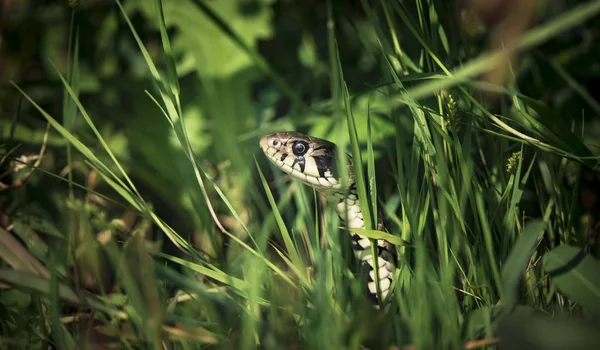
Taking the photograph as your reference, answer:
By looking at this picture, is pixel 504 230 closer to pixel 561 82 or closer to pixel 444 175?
pixel 444 175

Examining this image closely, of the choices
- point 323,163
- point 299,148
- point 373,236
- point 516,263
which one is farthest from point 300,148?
point 516,263

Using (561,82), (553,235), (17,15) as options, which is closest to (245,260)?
(553,235)

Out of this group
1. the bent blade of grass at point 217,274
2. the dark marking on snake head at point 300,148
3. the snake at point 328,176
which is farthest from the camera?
the dark marking on snake head at point 300,148

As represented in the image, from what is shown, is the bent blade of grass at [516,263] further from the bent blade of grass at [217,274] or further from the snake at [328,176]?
the snake at [328,176]

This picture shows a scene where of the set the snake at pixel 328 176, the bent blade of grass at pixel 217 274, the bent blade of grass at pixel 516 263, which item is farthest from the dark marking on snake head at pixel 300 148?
the bent blade of grass at pixel 516 263

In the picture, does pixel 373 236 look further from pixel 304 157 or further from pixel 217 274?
pixel 304 157

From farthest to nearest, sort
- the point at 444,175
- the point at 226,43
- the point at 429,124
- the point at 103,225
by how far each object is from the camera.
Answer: the point at 226,43 < the point at 103,225 < the point at 429,124 < the point at 444,175

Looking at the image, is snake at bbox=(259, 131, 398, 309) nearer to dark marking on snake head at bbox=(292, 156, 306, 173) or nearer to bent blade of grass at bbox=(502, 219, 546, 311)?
dark marking on snake head at bbox=(292, 156, 306, 173)
